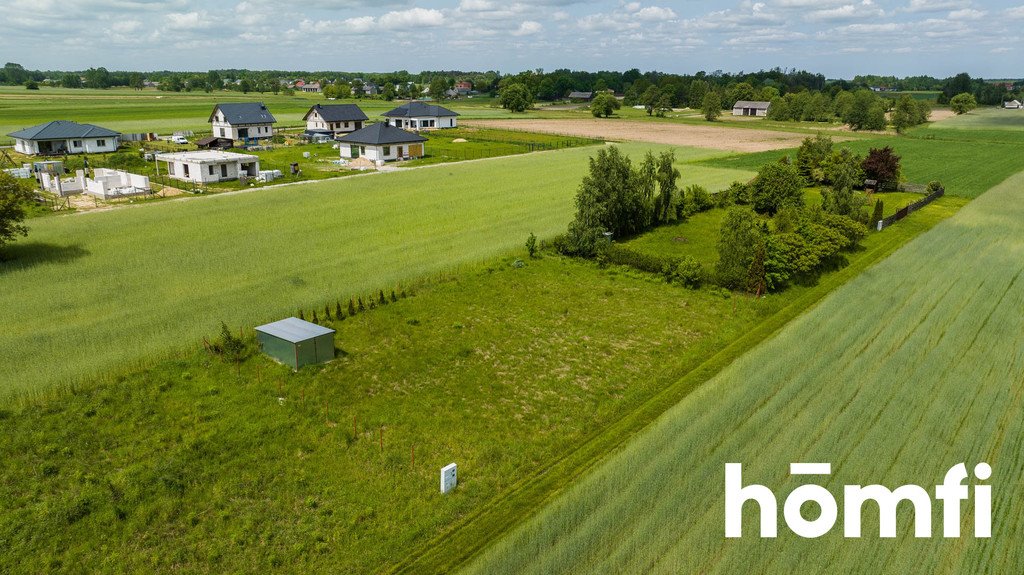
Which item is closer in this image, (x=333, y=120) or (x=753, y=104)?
(x=333, y=120)

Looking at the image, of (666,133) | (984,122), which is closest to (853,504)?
(666,133)

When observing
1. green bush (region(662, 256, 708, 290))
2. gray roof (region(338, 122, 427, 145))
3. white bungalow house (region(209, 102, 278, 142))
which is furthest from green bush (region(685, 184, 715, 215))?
white bungalow house (region(209, 102, 278, 142))

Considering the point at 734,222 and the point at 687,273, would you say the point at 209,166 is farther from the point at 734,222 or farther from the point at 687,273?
the point at 734,222

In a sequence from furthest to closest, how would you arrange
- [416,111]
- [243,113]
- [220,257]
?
1. [416,111]
2. [243,113]
3. [220,257]

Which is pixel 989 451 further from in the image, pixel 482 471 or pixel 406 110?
pixel 406 110

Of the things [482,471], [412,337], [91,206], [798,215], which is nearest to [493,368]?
[412,337]

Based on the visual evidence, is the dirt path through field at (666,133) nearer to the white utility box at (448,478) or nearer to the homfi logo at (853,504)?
→ the homfi logo at (853,504)
